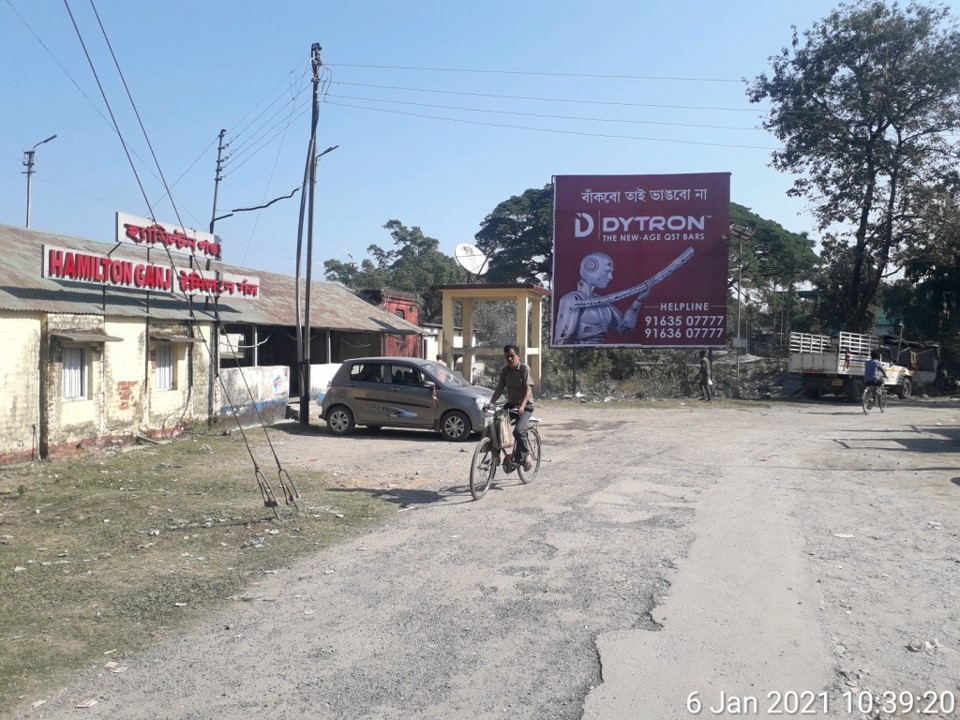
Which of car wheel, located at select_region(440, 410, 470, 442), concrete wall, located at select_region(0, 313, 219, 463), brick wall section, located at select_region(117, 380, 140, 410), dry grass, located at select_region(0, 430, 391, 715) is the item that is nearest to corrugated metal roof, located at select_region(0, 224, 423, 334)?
concrete wall, located at select_region(0, 313, 219, 463)

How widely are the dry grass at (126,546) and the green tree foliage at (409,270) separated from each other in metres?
39.3

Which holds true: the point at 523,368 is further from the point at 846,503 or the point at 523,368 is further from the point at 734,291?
the point at 734,291

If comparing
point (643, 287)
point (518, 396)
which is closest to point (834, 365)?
point (643, 287)

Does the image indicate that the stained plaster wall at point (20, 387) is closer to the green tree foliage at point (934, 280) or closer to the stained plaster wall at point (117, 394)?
the stained plaster wall at point (117, 394)

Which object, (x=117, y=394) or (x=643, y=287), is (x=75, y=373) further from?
(x=643, y=287)

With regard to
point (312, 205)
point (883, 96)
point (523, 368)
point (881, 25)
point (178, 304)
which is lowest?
point (523, 368)

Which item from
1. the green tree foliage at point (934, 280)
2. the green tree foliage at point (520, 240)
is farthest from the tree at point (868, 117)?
the green tree foliage at point (520, 240)

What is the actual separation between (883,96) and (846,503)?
2689 centimetres

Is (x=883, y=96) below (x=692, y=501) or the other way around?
the other way around

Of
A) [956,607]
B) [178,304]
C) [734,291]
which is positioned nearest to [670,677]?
[956,607]

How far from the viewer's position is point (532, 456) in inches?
443

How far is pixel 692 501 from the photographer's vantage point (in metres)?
9.74

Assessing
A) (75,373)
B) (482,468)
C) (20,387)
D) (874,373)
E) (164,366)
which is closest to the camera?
(482,468)

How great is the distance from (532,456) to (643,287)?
18134 mm
